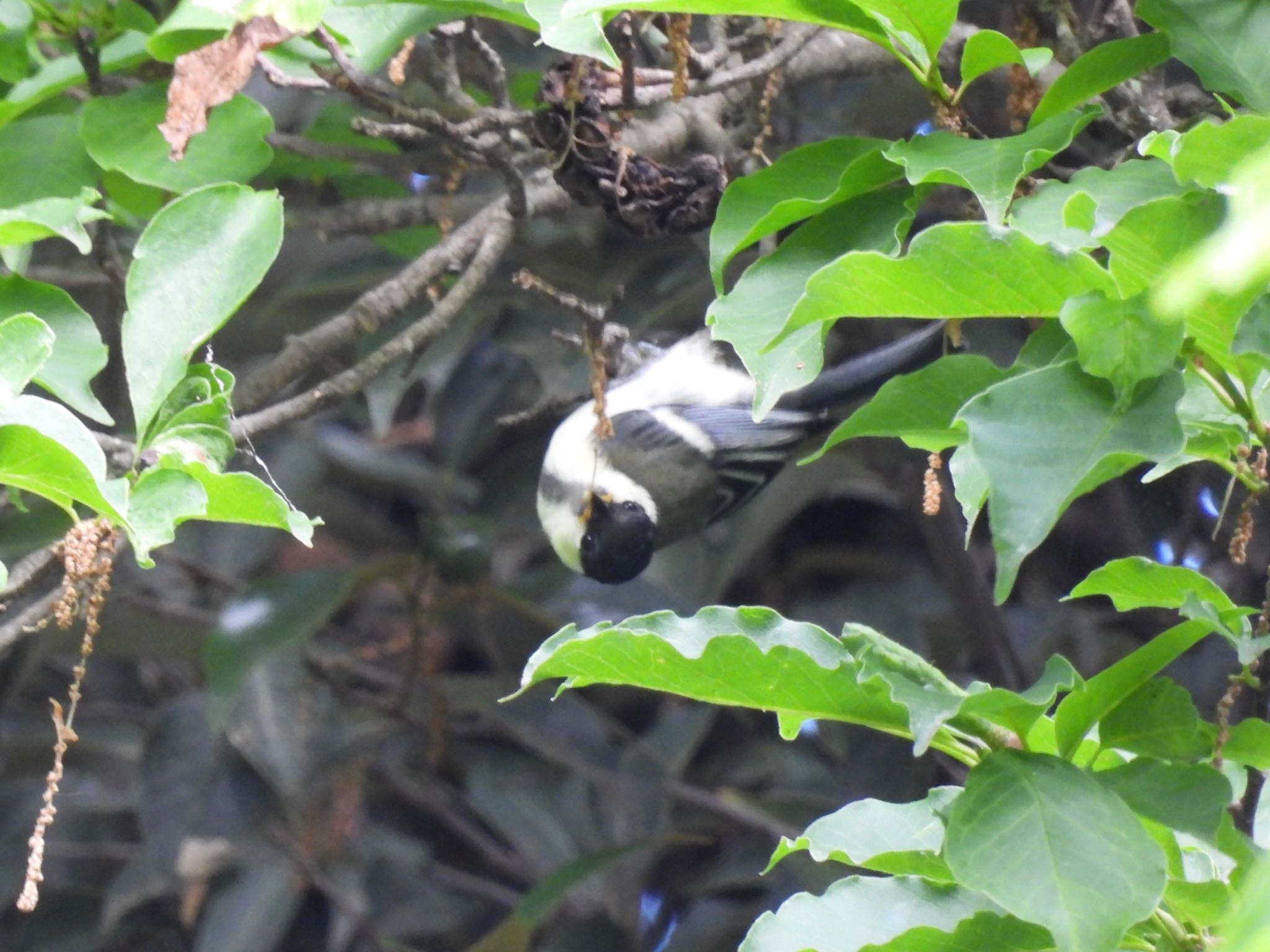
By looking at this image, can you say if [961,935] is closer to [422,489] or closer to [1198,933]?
[1198,933]

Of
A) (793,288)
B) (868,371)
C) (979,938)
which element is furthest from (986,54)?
(868,371)

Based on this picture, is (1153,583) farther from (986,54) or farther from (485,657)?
(485,657)

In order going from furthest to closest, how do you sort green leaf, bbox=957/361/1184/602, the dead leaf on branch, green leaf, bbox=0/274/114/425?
the dead leaf on branch, green leaf, bbox=0/274/114/425, green leaf, bbox=957/361/1184/602

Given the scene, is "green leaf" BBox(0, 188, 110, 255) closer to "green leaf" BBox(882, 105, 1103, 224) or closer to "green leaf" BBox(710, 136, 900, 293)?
"green leaf" BBox(710, 136, 900, 293)

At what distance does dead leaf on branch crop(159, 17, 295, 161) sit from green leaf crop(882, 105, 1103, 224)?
0.54 metres

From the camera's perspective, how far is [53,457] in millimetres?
736

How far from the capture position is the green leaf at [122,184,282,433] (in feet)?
2.98

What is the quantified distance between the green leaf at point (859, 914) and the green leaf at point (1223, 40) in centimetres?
54

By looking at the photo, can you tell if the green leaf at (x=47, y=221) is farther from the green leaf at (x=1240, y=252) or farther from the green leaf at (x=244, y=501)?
the green leaf at (x=1240, y=252)

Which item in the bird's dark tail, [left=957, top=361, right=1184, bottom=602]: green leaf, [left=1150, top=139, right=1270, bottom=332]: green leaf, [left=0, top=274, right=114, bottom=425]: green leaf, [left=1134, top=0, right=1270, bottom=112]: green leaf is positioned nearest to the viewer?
[left=1150, top=139, right=1270, bottom=332]: green leaf

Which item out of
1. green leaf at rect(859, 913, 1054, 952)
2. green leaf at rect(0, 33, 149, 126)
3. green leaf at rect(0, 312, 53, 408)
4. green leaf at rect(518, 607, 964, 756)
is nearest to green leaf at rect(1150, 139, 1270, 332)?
green leaf at rect(518, 607, 964, 756)

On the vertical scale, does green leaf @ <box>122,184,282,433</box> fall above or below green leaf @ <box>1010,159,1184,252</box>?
below

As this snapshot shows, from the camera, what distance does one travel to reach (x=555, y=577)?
7.23 feet

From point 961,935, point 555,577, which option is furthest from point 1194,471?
point 961,935
